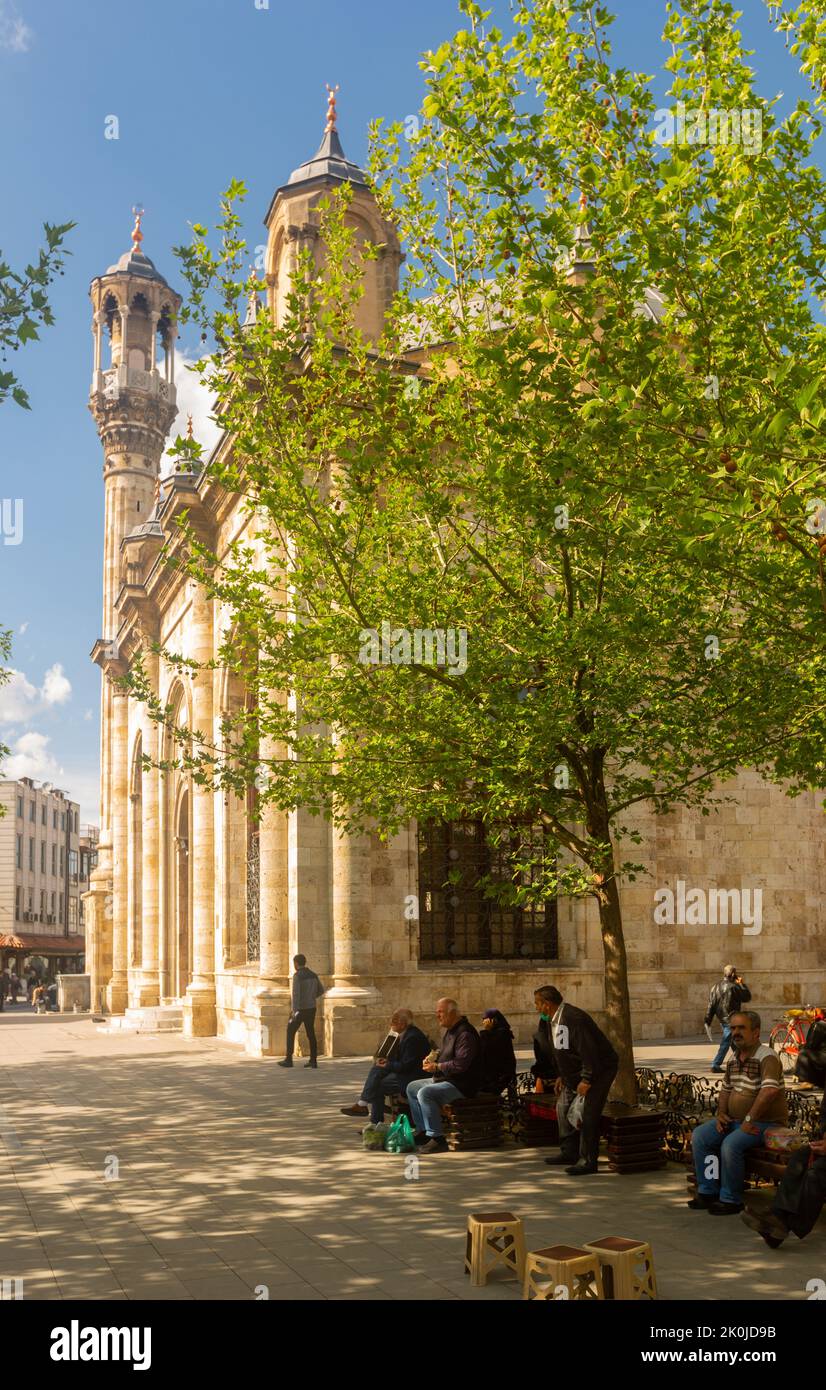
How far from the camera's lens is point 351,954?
19.4 m

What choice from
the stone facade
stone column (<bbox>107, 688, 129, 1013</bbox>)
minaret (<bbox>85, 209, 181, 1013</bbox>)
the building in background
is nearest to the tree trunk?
the stone facade

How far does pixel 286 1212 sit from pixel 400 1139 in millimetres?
2680

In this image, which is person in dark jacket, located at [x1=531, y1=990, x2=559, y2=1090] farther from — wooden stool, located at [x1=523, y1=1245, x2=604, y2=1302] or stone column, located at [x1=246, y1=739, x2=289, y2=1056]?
stone column, located at [x1=246, y1=739, x2=289, y2=1056]

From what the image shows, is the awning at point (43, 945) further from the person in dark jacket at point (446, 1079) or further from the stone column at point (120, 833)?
the person in dark jacket at point (446, 1079)

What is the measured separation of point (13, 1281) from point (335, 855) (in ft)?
42.3

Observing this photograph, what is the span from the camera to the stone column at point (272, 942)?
20.1m

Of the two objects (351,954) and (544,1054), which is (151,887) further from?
(544,1054)

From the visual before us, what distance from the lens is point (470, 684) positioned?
450 inches

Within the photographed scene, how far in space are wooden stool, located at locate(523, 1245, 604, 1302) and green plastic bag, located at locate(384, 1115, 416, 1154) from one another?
4969mm
